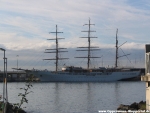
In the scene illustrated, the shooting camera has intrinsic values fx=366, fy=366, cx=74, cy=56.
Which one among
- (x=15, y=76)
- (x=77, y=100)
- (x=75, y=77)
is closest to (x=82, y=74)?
(x=75, y=77)

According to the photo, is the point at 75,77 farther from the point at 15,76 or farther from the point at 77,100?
the point at 77,100

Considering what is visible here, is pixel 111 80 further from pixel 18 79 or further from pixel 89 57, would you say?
pixel 18 79

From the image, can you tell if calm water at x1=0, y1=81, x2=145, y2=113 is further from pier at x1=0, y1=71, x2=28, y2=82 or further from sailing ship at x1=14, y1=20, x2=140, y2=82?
pier at x1=0, y1=71, x2=28, y2=82

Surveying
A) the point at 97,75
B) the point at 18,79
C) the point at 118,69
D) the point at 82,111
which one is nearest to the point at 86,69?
the point at 97,75

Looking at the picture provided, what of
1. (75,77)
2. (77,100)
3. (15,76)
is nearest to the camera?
(77,100)

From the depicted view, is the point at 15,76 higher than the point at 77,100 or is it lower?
higher

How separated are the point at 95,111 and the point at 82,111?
125cm

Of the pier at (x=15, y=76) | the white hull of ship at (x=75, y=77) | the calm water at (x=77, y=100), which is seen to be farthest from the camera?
the pier at (x=15, y=76)

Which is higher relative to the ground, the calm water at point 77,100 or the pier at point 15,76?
the pier at point 15,76

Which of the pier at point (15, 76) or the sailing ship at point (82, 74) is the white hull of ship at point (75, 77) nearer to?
the sailing ship at point (82, 74)

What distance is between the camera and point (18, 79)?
139 m

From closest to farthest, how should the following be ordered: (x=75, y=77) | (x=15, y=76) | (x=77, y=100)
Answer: (x=77, y=100)
(x=75, y=77)
(x=15, y=76)

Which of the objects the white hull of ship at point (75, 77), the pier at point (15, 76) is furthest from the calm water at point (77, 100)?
the pier at point (15, 76)

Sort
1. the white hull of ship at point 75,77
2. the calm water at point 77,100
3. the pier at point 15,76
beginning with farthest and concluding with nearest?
1. the pier at point 15,76
2. the white hull of ship at point 75,77
3. the calm water at point 77,100
